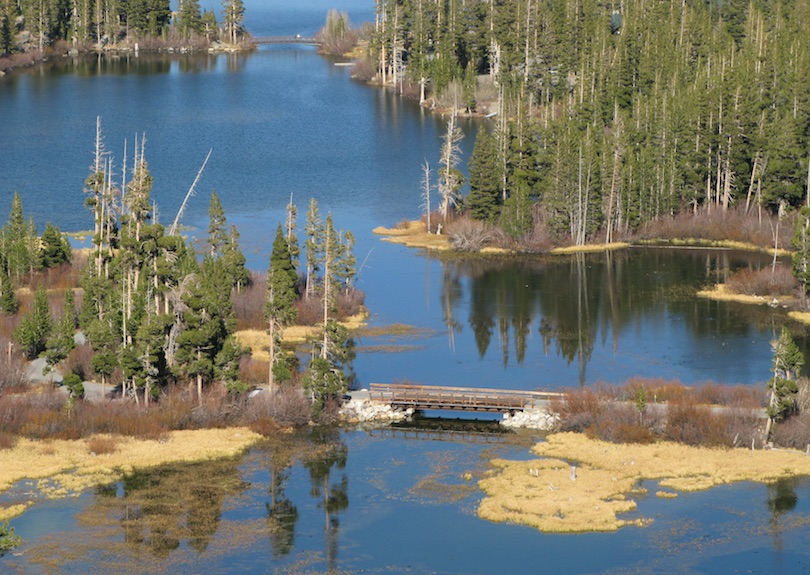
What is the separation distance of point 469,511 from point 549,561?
5922 mm

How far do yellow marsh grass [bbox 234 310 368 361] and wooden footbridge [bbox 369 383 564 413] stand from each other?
9.63 meters

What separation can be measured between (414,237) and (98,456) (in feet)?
173

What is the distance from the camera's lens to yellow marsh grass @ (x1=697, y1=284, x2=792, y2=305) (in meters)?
104

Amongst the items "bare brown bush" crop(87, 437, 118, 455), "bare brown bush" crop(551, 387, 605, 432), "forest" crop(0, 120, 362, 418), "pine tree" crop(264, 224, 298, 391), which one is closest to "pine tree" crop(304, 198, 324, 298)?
"forest" crop(0, 120, 362, 418)

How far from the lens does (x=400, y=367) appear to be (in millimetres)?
89938

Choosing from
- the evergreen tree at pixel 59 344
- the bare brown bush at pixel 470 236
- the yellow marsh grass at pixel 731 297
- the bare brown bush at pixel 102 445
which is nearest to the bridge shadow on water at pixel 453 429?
the bare brown bush at pixel 102 445

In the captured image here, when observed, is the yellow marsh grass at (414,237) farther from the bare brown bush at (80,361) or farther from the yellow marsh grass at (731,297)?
the bare brown bush at (80,361)

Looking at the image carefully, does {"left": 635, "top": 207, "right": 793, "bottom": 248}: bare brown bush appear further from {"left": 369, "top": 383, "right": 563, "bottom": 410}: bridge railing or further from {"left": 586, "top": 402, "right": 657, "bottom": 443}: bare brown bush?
{"left": 586, "top": 402, "right": 657, "bottom": 443}: bare brown bush

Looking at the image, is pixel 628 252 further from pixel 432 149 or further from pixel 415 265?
pixel 432 149

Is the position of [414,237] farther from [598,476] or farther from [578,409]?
[598,476]

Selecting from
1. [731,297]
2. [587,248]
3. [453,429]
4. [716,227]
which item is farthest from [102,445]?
[716,227]

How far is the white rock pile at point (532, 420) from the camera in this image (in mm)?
79125

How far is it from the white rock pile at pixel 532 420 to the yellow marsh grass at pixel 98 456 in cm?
1259

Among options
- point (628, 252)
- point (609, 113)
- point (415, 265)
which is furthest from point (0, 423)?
point (609, 113)
